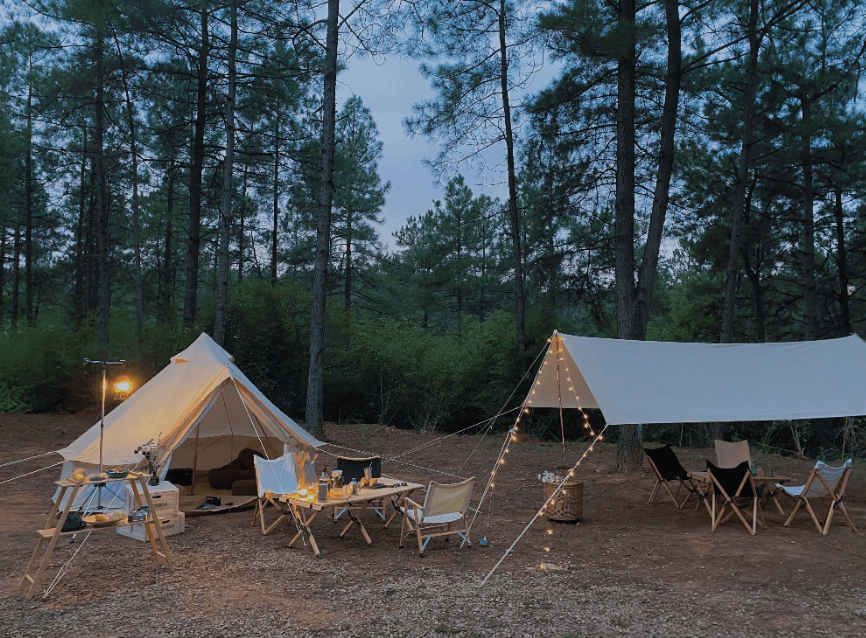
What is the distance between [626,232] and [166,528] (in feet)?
21.1

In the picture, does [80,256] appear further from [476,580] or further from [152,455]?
[476,580]

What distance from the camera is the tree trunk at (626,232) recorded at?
8.48m

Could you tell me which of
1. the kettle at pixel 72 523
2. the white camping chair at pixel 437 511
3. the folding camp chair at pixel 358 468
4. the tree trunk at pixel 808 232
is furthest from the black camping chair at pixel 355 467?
the tree trunk at pixel 808 232

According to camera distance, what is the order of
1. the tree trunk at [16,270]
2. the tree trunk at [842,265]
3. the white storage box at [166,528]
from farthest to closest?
the tree trunk at [16,270] < the tree trunk at [842,265] < the white storage box at [166,528]

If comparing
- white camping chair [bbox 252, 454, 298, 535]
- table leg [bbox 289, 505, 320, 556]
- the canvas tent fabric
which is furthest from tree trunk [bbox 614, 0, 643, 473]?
table leg [bbox 289, 505, 320, 556]

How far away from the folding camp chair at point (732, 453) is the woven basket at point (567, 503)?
2216mm

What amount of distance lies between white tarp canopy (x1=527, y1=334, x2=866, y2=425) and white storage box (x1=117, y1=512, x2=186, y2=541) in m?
3.64

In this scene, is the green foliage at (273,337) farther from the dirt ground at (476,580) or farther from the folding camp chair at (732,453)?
the folding camp chair at (732,453)

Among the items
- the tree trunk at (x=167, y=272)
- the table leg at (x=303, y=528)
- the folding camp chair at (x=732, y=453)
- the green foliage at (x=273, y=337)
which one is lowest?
the table leg at (x=303, y=528)

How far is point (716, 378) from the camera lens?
6.34 m

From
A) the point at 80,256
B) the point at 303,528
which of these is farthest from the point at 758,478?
the point at 80,256

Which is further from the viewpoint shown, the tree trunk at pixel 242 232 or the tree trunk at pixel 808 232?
the tree trunk at pixel 242 232

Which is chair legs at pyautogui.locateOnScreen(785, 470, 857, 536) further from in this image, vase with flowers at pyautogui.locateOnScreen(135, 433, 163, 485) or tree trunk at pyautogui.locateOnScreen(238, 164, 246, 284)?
tree trunk at pyautogui.locateOnScreen(238, 164, 246, 284)

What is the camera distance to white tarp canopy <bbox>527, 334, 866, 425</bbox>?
568 centimetres
